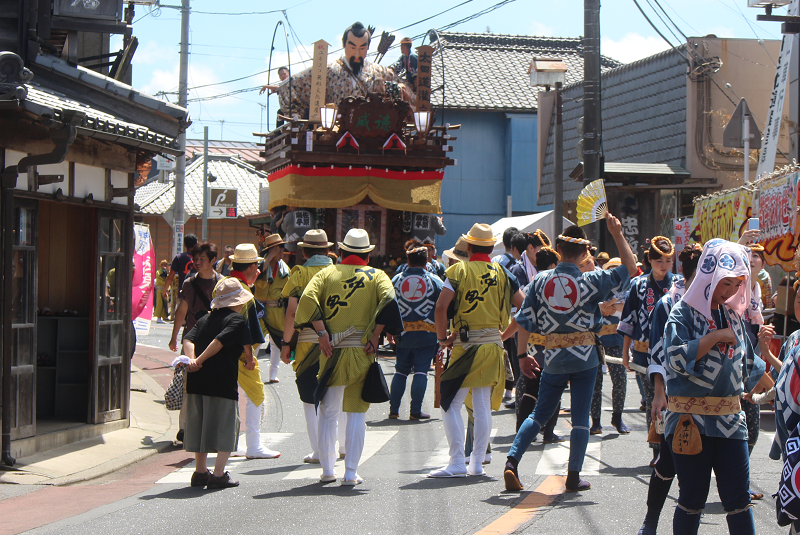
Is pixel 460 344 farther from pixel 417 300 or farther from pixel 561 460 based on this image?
pixel 417 300

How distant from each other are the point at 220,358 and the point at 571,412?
277 centimetres

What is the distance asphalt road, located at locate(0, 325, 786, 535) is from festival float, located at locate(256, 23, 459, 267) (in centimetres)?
930

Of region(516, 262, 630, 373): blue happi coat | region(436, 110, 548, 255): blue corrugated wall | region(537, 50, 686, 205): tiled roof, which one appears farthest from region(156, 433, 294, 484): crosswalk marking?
region(436, 110, 548, 255): blue corrugated wall

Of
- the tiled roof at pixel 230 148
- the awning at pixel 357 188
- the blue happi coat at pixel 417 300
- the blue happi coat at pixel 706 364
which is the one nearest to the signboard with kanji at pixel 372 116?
the awning at pixel 357 188

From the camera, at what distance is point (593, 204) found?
274 inches

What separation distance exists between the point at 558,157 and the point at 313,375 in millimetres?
9617

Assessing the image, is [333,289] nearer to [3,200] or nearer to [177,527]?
[177,527]

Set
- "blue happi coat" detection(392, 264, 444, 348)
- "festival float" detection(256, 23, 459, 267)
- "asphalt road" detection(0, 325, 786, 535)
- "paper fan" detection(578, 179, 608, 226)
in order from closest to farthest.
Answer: "asphalt road" detection(0, 325, 786, 535), "paper fan" detection(578, 179, 608, 226), "blue happi coat" detection(392, 264, 444, 348), "festival float" detection(256, 23, 459, 267)

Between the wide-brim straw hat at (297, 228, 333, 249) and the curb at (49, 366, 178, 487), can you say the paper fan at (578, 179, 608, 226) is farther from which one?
the curb at (49, 366, 178, 487)

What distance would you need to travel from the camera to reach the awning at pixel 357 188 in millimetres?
17344

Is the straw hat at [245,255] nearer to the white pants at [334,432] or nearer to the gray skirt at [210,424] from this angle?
the gray skirt at [210,424]

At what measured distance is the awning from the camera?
56.9ft

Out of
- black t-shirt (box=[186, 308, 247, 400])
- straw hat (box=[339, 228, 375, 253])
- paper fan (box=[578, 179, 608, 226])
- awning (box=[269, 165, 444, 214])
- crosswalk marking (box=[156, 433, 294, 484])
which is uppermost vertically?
awning (box=[269, 165, 444, 214])

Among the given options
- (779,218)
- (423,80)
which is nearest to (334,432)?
(779,218)
